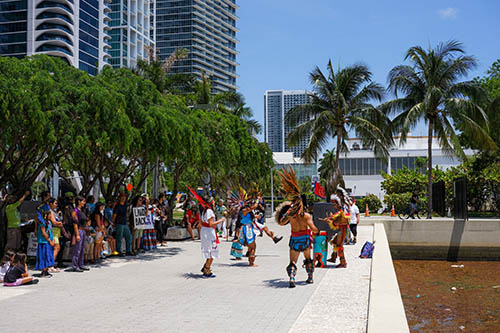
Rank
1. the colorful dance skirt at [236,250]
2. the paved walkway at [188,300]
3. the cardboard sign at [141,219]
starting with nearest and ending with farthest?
1. the paved walkway at [188,300]
2. the colorful dance skirt at [236,250]
3. the cardboard sign at [141,219]

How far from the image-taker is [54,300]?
859 centimetres

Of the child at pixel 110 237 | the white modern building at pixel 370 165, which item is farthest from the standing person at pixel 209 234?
the white modern building at pixel 370 165

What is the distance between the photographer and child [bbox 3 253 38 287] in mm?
9828

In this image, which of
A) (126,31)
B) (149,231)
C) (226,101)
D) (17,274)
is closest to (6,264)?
(17,274)

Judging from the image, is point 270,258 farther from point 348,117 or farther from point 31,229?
point 348,117

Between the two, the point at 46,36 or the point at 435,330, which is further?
the point at 46,36

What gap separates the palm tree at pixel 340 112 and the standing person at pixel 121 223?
15.5 metres

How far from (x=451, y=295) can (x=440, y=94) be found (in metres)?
15.8

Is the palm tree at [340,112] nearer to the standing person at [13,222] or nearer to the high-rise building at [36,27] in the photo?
the standing person at [13,222]

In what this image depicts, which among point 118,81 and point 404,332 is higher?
point 118,81

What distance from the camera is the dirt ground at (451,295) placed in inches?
464

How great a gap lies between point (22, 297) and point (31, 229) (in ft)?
14.6

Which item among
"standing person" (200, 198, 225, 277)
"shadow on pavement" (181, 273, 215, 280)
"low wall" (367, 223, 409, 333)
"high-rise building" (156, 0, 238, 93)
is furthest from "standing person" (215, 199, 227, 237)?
"high-rise building" (156, 0, 238, 93)

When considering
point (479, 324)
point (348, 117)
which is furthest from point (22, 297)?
point (348, 117)
